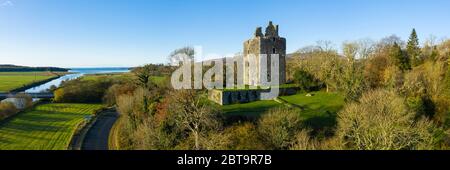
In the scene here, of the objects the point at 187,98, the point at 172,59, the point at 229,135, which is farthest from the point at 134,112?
the point at 172,59

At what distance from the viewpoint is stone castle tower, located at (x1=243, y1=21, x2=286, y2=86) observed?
36.8 meters

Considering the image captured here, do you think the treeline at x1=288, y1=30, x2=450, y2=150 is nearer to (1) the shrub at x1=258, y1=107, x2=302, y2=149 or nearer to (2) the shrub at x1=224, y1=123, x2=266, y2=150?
(1) the shrub at x1=258, y1=107, x2=302, y2=149

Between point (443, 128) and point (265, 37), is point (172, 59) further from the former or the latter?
point (443, 128)

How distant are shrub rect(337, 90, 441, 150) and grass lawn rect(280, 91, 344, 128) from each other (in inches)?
97.9

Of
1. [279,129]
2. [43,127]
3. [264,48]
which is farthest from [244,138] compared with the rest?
[43,127]

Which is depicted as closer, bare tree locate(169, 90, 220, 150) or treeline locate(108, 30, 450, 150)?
treeline locate(108, 30, 450, 150)

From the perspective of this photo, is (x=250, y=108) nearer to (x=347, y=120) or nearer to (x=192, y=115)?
(x=192, y=115)

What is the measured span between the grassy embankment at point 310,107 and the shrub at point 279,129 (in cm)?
255

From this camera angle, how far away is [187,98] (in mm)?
24781

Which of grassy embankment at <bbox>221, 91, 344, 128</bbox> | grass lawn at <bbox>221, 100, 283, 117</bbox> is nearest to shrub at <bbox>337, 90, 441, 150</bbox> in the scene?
grassy embankment at <bbox>221, 91, 344, 128</bbox>

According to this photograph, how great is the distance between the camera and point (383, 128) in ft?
51.3

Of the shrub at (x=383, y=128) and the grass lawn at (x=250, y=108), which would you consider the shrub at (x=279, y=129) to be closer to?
the shrub at (x=383, y=128)

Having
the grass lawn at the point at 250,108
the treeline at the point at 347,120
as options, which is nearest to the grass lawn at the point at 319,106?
the treeline at the point at 347,120
